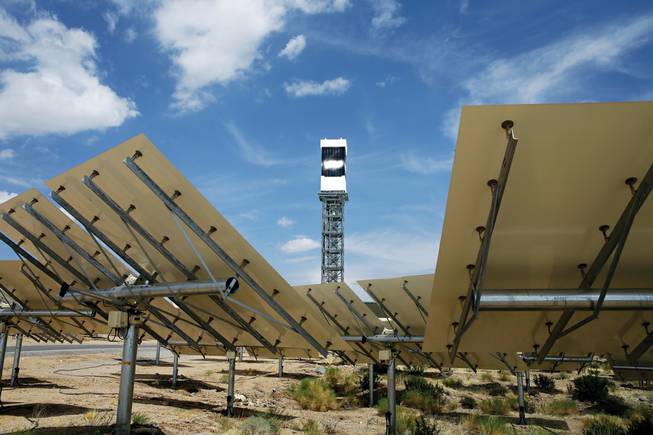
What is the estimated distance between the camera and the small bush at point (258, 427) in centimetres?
1105

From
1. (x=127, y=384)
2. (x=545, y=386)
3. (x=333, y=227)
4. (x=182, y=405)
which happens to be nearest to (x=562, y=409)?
(x=545, y=386)

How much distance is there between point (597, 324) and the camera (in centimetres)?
652

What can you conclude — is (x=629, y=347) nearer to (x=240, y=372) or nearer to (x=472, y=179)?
(x=472, y=179)

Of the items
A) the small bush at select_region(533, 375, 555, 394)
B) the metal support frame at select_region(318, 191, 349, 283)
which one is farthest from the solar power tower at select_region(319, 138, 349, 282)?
the small bush at select_region(533, 375, 555, 394)

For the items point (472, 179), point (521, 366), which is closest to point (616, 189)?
point (472, 179)

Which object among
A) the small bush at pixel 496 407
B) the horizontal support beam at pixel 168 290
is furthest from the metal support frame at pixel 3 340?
the small bush at pixel 496 407

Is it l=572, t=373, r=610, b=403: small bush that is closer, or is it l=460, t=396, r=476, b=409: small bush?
l=460, t=396, r=476, b=409: small bush

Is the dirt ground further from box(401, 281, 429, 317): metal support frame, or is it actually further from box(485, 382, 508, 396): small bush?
box(401, 281, 429, 317): metal support frame

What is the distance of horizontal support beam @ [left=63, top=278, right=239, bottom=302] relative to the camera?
290 inches

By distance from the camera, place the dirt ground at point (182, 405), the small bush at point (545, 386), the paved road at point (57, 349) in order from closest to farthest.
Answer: the dirt ground at point (182, 405), the small bush at point (545, 386), the paved road at point (57, 349)

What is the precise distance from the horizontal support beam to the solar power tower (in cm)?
6276

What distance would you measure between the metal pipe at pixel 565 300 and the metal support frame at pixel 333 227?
66775mm

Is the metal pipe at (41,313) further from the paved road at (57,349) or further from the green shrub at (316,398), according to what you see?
the paved road at (57,349)

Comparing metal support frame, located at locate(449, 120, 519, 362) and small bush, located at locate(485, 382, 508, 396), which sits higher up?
metal support frame, located at locate(449, 120, 519, 362)
